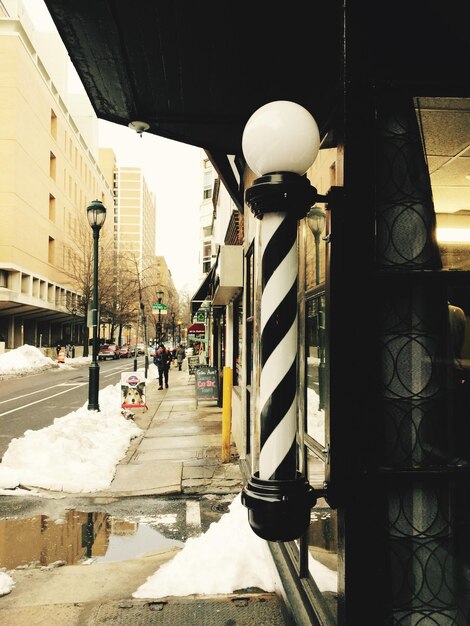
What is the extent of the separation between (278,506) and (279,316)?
0.78 meters

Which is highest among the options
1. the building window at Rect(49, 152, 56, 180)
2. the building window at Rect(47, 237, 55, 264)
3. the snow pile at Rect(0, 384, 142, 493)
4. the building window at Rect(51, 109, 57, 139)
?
the building window at Rect(51, 109, 57, 139)

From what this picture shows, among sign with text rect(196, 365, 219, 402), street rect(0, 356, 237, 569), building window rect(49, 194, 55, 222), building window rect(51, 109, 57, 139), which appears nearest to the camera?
street rect(0, 356, 237, 569)

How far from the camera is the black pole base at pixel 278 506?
2107mm

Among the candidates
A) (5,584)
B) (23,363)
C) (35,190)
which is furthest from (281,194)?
(35,190)

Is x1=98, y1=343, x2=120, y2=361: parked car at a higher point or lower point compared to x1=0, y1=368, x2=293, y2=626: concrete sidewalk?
higher

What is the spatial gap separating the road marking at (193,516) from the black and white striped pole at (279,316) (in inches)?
145

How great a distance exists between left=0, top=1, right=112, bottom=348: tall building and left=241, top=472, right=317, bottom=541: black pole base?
43.0 meters

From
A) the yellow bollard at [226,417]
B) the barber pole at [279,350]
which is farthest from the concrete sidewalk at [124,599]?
the barber pole at [279,350]

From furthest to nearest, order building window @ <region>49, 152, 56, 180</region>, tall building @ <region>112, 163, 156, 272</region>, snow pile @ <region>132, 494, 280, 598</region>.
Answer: tall building @ <region>112, 163, 156, 272</region> → building window @ <region>49, 152, 56, 180</region> → snow pile @ <region>132, 494, 280, 598</region>

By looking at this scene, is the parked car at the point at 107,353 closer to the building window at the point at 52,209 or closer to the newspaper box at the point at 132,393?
the building window at the point at 52,209

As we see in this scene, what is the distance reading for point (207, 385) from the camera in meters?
14.7

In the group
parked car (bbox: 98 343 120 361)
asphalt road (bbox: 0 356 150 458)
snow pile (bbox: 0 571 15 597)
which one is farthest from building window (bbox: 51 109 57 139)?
snow pile (bbox: 0 571 15 597)

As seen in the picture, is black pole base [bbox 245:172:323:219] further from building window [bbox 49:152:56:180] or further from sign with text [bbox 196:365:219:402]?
building window [bbox 49:152:56:180]

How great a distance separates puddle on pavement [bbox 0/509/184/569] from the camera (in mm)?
4883
